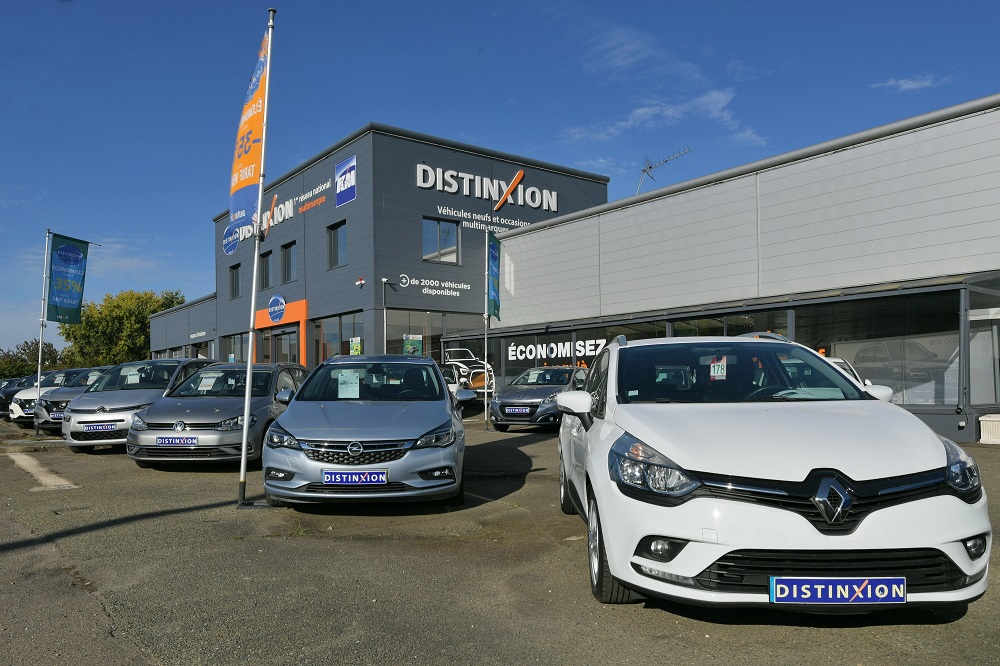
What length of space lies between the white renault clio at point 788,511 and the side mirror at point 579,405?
24.0 inches

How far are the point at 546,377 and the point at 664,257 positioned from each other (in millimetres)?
6589

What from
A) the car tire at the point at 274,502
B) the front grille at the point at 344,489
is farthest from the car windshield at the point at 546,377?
the front grille at the point at 344,489

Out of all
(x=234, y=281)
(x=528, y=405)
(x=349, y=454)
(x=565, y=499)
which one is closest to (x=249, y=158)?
(x=349, y=454)

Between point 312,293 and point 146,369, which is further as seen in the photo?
point 312,293

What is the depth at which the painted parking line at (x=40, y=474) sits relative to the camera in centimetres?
852

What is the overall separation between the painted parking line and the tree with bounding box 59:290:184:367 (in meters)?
60.6

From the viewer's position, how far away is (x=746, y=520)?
3293 mm

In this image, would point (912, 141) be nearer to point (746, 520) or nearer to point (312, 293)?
point (746, 520)

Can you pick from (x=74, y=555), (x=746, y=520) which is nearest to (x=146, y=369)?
(x=74, y=555)

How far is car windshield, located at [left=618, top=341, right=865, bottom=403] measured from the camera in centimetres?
461

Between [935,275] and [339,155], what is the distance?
22122 millimetres

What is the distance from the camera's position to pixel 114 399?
11891 mm

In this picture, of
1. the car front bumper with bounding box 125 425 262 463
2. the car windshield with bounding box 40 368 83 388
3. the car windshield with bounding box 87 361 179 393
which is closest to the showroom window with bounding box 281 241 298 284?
the car windshield with bounding box 40 368 83 388

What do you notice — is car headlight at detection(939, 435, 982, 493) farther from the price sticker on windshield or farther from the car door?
the car door
